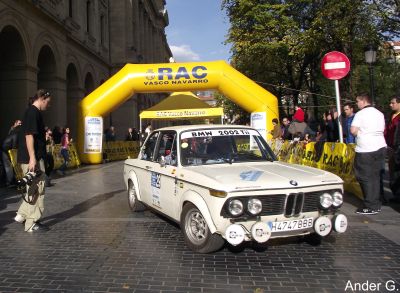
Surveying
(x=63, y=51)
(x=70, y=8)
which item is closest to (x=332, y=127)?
(x=63, y=51)

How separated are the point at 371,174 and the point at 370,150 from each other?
0.41 meters

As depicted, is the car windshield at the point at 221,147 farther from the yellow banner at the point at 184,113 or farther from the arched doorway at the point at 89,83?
the arched doorway at the point at 89,83

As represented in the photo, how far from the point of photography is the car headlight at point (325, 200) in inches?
200

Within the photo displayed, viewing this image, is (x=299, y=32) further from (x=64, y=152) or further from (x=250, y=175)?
(x=250, y=175)

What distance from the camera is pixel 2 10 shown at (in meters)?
16.1

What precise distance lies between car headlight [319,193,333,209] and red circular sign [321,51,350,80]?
4982 millimetres

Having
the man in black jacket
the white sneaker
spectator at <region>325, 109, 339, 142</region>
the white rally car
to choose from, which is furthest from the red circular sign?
the white sneaker

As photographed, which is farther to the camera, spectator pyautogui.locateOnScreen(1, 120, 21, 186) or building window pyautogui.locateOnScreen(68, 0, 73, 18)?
building window pyautogui.locateOnScreen(68, 0, 73, 18)

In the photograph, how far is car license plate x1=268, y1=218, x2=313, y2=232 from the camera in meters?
4.84

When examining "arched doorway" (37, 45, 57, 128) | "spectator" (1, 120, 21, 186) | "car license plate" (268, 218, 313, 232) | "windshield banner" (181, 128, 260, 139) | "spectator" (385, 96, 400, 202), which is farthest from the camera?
"arched doorway" (37, 45, 57, 128)

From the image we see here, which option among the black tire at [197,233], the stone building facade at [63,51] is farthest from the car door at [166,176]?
the stone building facade at [63,51]

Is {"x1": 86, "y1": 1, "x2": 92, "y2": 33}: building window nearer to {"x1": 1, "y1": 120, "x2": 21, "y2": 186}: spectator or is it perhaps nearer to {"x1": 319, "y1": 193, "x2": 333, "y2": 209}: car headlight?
{"x1": 1, "y1": 120, "x2": 21, "y2": 186}: spectator

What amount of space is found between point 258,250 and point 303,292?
1356 mm

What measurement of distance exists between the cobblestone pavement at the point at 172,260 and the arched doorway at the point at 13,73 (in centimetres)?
1262
